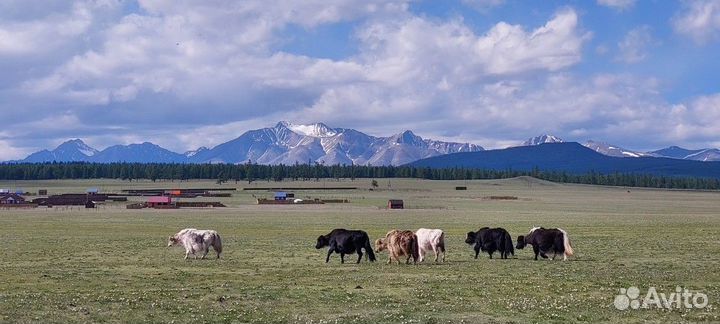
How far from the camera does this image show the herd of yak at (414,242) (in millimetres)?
27688

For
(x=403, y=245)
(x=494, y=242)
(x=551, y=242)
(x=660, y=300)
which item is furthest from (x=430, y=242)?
(x=660, y=300)

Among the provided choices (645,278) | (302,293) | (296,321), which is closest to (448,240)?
(645,278)

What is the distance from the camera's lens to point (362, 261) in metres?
28.9

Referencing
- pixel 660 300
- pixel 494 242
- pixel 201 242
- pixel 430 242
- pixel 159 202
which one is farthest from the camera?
pixel 159 202

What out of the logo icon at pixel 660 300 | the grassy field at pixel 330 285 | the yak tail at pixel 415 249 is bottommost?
the grassy field at pixel 330 285

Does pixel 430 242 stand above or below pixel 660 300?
above

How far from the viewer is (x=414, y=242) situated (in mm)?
27609

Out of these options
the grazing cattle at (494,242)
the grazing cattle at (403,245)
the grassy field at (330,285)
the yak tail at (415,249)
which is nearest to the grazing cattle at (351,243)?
the grassy field at (330,285)

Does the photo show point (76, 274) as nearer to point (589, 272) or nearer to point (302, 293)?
point (302, 293)

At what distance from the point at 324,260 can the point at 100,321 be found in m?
14.5

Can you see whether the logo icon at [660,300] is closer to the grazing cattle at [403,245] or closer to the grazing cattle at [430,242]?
the grazing cattle at [430,242]

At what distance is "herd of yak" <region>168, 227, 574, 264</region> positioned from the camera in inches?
1090

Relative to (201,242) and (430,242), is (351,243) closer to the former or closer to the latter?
(430,242)

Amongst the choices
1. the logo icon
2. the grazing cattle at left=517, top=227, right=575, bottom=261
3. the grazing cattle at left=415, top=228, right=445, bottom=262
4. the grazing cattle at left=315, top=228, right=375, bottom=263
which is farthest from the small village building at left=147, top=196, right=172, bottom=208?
the logo icon
